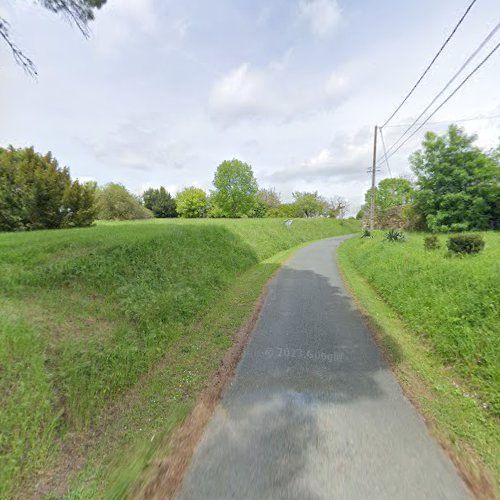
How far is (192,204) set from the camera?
4731 cm

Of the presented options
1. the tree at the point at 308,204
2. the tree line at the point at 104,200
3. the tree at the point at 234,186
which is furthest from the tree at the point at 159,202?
the tree at the point at 308,204

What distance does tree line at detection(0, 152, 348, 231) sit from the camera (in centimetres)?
1191

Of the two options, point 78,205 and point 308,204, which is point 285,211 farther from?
point 78,205

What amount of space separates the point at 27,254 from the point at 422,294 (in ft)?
29.4

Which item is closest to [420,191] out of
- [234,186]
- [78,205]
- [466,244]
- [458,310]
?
[466,244]

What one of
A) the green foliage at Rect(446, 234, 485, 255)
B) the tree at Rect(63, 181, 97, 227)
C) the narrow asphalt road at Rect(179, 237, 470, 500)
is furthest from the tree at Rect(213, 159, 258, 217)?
the narrow asphalt road at Rect(179, 237, 470, 500)

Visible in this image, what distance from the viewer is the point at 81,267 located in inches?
200

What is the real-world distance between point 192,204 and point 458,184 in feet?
135

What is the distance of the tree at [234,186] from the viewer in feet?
Result: 127

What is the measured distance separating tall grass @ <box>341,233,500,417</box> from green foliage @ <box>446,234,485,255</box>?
36 cm

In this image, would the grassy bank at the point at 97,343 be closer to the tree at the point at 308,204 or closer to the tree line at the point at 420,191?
the tree line at the point at 420,191

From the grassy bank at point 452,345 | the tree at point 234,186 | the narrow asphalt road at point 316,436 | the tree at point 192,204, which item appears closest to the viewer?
the narrow asphalt road at point 316,436

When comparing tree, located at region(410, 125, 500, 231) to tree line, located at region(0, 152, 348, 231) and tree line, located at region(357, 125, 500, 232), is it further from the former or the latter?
tree line, located at region(0, 152, 348, 231)

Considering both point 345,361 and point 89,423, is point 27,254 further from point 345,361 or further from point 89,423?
point 345,361
